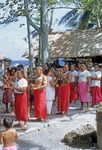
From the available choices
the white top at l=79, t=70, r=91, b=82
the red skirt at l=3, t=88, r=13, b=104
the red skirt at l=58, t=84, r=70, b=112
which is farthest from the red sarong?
the red skirt at l=3, t=88, r=13, b=104

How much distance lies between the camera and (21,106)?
14.6 meters

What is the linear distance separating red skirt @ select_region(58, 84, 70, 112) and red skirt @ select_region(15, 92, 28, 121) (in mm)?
2212

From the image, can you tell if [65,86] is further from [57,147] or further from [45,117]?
[57,147]

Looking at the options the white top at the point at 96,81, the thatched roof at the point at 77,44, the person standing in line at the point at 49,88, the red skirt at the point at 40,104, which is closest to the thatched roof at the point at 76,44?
the thatched roof at the point at 77,44

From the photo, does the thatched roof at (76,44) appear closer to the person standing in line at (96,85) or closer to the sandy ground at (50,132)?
the person standing in line at (96,85)

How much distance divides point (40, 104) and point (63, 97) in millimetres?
1758

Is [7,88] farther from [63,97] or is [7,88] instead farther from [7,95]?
[63,97]

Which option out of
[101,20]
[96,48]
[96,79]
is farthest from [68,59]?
[96,79]

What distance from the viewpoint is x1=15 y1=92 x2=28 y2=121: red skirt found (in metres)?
14.5

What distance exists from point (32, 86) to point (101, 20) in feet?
122

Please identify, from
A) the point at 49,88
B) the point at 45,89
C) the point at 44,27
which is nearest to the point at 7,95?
the point at 49,88

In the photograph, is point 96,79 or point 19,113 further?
point 96,79

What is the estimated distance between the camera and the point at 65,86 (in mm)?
16516

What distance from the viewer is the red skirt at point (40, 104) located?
49.3 ft
